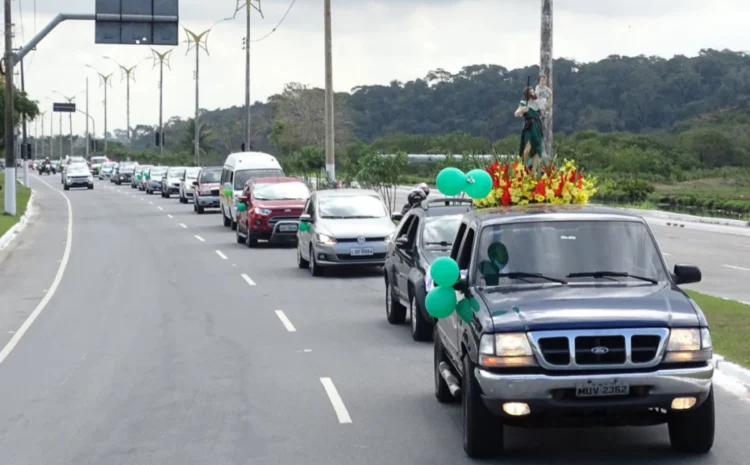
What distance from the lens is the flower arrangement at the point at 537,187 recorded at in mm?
11195

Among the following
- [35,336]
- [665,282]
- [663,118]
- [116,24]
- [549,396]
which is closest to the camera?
[549,396]

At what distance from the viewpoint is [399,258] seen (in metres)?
15.7

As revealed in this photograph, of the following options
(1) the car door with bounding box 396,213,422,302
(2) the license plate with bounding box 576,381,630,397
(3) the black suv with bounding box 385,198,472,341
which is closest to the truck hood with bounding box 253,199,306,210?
(3) the black suv with bounding box 385,198,472,341

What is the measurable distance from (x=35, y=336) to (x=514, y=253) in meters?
8.44

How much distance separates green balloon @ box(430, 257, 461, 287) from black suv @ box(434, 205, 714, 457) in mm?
161

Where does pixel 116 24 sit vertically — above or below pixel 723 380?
above

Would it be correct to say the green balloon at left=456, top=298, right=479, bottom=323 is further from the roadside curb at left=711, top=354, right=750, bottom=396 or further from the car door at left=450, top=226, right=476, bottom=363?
the roadside curb at left=711, top=354, right=750, bottom=396

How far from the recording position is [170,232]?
1447 inches

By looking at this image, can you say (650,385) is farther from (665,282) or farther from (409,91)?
(409,91)

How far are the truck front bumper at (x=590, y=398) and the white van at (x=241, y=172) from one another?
2944 centimetres

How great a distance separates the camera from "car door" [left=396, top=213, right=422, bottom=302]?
15.0m

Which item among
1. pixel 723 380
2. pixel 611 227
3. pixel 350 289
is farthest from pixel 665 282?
pixel 350 289

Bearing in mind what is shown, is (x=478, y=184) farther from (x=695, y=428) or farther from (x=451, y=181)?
(x=695, y=428)

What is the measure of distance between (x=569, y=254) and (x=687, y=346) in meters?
1.38
